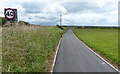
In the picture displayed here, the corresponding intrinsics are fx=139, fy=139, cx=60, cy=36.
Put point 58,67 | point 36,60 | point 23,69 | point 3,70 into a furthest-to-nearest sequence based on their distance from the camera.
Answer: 1. point 58,67
2. point 36,60
3. point 23,69
4. point 3,70

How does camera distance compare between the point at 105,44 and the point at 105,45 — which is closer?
the point at 105,45

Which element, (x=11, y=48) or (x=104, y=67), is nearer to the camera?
(x=11, y=48)

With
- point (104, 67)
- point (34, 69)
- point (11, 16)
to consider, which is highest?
point (11, 16)

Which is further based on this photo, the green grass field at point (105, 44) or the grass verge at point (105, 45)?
the green grass field at point (105, 44)

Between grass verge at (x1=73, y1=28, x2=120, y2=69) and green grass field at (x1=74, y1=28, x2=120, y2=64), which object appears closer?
grass verge at (x1=73, y1=28, x2=120, y2=69)

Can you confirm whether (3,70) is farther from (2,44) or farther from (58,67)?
(58,67)

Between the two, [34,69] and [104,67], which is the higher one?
[34,69]

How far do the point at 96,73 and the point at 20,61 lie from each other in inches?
158

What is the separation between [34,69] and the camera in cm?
636

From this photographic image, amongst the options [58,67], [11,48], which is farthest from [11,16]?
[58,67]

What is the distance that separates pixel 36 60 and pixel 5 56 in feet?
5.70

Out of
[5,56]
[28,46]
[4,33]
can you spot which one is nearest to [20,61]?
[5,56]

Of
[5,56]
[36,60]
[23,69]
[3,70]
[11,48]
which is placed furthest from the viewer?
[36,60]

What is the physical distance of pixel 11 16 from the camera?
638cm
